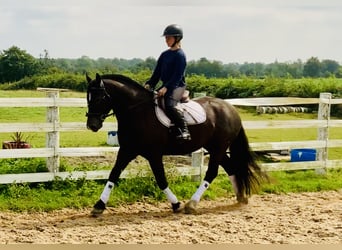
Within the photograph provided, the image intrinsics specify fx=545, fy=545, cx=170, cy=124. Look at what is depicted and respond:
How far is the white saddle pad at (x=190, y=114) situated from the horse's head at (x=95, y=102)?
27.0 inches

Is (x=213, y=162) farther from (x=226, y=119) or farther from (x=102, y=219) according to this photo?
(x=102, y=219)

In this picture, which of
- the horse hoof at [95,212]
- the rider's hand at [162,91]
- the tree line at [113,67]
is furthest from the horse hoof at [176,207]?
the tree line at [113,67]

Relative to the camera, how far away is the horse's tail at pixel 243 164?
6973 mm

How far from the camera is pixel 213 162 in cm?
674

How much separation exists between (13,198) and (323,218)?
11.7 feet

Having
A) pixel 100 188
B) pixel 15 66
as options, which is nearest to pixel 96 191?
pixel 100 188

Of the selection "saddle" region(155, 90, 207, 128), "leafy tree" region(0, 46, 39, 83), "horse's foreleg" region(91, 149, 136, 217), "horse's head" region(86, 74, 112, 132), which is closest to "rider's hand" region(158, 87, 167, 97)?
"saddle" region(155, 90, 207, 128)

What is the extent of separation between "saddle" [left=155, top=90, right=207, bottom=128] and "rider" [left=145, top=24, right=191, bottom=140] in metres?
0.06

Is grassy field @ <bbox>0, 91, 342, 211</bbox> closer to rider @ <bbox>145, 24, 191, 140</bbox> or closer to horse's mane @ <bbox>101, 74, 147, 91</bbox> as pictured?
rider @ <bbox>145, 24, 191, 140</bbox>

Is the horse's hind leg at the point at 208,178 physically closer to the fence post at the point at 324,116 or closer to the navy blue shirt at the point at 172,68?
the navy blue shirt at the point at 172,68

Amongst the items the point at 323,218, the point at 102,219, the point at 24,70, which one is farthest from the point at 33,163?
the point at 24,70

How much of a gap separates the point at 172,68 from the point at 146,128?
2.41 ft

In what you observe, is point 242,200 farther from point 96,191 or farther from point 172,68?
point 172,68

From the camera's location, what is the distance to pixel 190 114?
6.43 meters
